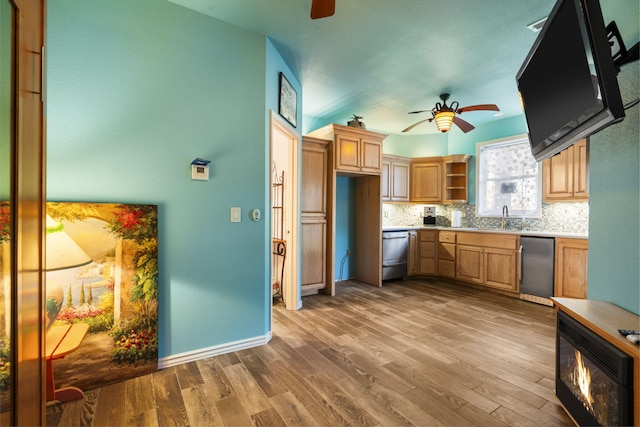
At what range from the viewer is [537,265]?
3775 millimetres

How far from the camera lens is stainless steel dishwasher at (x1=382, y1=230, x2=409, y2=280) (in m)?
4.67

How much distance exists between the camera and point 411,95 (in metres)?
3.79

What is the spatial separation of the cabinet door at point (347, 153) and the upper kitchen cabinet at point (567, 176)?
2495mm

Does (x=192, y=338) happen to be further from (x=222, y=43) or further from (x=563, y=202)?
(x=563, y=202)

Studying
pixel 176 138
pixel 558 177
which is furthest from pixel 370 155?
pixel 176 138

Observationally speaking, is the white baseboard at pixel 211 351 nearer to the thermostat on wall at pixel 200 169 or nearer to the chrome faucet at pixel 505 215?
the thermostat on wall at pixel 200 169

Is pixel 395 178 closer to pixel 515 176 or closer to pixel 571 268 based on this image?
pixel 515 176

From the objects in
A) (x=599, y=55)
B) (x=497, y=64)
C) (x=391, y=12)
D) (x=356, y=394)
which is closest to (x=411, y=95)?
(x=497, y=64)

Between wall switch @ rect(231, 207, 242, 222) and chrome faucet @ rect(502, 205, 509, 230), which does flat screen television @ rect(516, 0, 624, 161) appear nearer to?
wall switch @ rect(231, 207, 242, 222)

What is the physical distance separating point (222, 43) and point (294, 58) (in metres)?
0.80

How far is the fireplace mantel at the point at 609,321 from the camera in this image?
1.16 meters

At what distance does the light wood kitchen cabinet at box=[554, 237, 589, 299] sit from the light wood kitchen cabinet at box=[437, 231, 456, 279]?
139 centimetres

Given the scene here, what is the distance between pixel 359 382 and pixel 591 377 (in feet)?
4.11

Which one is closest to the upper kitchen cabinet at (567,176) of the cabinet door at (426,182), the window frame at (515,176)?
the window frame at (515,176)
